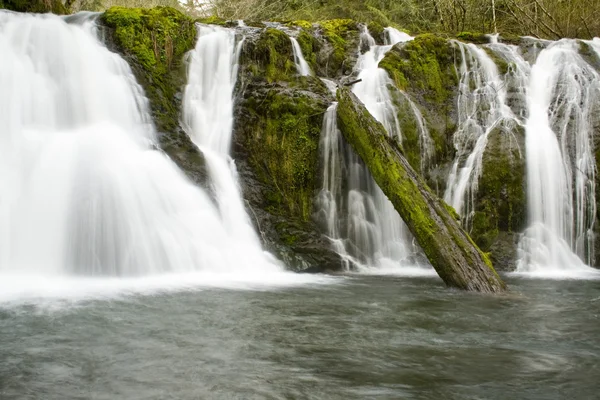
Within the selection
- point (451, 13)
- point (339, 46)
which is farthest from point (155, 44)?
point (451, 13)

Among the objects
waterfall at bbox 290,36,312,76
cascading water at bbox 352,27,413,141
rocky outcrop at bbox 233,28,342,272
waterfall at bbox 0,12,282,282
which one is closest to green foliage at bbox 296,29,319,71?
waterfall at bbox 290,36,312,76

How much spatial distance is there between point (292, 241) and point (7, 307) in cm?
475

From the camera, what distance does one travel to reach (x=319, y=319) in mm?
5051

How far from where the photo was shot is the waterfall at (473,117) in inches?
399

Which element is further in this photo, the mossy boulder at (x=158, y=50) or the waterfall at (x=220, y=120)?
the mossy boulder at (x=158, y=50)

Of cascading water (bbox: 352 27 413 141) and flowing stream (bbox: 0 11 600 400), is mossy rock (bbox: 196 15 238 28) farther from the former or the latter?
cascading water (bbox: 352 27 413 141)

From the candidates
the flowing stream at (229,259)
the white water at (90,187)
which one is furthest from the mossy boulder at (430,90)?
the white water at (90,187)

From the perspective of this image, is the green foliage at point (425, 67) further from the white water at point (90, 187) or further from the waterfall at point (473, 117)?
the white water at point (90, 187)

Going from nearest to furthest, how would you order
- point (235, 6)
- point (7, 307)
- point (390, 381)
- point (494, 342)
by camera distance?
point (390, 381), point (494, 342), point (7, 307), point (235, 6)

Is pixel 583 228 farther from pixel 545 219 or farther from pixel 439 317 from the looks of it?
pixel 439 317

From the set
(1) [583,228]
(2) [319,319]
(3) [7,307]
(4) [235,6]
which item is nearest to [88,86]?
(3) [7,307]

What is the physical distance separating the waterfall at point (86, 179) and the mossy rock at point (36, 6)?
1363 mm

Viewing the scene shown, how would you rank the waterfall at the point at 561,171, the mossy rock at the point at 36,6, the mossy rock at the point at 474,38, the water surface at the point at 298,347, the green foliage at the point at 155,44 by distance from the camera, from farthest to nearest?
the mossy rock at the point at 474,38 → the mossy rock at the point at 36,6 → the green foliage at the point at 155,44 → the waterfall at the point at 561,171 → the water surface at the point at 298,347

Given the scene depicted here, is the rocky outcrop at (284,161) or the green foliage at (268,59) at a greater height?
the green foliage at (268,59)
